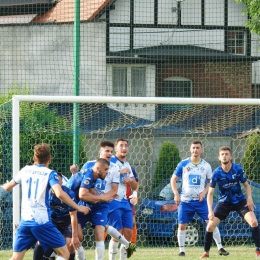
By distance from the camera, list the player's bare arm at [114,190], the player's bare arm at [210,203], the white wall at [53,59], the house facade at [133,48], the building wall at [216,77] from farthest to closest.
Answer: the building wall at [216,77] < the house facade at [133,48] < the white wall at [53,59] < the player's bare arm at [210,203] < the player's bare arm at [114,190]

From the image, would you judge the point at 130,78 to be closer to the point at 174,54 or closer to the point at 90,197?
the point at 174,54

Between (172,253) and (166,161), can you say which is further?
(166,161)

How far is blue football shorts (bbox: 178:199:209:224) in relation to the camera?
12.0 meters

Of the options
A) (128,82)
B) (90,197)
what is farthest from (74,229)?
(128,82)

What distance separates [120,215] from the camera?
10.4m

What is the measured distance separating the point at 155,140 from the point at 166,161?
1.40 feet

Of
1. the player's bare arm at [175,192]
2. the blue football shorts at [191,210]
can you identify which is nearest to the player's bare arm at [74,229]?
the player's bare arm at [175,192]

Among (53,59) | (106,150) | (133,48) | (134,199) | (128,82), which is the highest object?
(133,48)

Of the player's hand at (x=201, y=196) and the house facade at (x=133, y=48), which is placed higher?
the house facade at (x=133, y=48)

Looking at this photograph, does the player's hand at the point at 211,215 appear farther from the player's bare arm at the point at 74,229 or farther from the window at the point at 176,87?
the window at the point at 176,87

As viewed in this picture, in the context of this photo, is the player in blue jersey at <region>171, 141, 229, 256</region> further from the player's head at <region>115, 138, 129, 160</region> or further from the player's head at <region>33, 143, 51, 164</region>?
the player's head at <region>33, 143, 51, 164</region>

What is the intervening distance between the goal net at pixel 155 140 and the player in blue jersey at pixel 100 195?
246cm

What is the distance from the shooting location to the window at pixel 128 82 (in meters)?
19.0

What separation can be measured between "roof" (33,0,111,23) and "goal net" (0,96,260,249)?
3757mm
